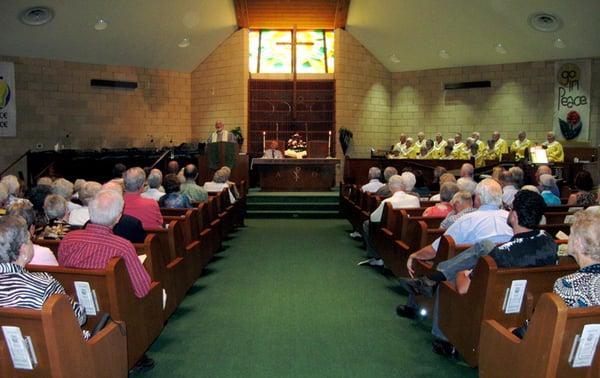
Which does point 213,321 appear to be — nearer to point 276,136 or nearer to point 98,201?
point 98,201

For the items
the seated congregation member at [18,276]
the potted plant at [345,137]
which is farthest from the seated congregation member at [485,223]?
the potted plant at [345,137]

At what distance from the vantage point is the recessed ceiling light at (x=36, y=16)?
32.0 feet

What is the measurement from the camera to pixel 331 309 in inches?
169

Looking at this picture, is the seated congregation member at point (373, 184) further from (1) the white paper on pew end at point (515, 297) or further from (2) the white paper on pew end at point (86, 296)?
(2) the white paper on pew end at point (86, 296)

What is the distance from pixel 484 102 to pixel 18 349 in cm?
1315

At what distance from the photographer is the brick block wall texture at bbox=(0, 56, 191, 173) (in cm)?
1127

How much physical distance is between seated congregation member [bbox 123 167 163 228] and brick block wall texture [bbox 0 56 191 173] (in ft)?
25.9

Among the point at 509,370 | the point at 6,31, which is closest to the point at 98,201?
the point at 509,370

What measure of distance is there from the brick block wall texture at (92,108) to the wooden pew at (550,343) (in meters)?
11.2

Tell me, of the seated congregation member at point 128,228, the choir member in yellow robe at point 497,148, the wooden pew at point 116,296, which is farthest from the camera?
the choir member in yellow robe at point 497,148

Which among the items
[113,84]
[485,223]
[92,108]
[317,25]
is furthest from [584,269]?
[317,25]

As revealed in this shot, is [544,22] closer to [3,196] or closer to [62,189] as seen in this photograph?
[62,189]

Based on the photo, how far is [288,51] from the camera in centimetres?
1380

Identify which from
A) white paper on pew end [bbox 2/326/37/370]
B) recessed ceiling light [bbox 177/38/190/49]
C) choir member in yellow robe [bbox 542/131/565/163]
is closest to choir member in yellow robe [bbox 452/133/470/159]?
choir member in yellow robe [bbox 542/131/565/163]
